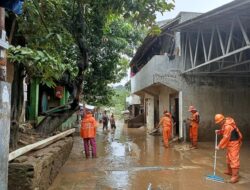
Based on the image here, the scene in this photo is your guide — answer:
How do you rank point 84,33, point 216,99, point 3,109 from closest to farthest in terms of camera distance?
1. point 3,109
2. point 84,33
3. point 216,99

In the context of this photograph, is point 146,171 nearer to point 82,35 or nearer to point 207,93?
point 82,35

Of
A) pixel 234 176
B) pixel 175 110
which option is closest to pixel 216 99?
pixel 175 110

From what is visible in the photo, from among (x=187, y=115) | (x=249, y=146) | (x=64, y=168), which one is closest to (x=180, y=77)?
(x=187, y=115)

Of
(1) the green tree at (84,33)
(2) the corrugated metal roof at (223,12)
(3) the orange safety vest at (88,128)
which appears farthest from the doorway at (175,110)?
(3) the orange safety vest at (88,128)

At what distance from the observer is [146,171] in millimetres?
10188

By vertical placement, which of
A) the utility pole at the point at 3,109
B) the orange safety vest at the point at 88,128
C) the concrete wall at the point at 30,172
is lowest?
the concrete wall at the point at 30,172

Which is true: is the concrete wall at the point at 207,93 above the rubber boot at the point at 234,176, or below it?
above

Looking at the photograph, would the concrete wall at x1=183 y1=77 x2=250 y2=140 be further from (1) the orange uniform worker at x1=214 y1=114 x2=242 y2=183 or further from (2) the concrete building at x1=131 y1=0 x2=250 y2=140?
(1) the orange uniform worker at x1=214 y1=114 x2=242 y2=183

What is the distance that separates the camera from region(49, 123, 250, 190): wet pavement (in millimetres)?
8492

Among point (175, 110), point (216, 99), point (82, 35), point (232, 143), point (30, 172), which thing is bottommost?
point (30, 172)

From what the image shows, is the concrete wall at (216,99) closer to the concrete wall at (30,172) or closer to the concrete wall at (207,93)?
the concrete wall at (207,93)

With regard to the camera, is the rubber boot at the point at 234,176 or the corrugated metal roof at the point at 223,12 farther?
the corrugated metal roof at the point at 223,12

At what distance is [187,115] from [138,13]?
1129cm

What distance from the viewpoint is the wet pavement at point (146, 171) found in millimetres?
8492
